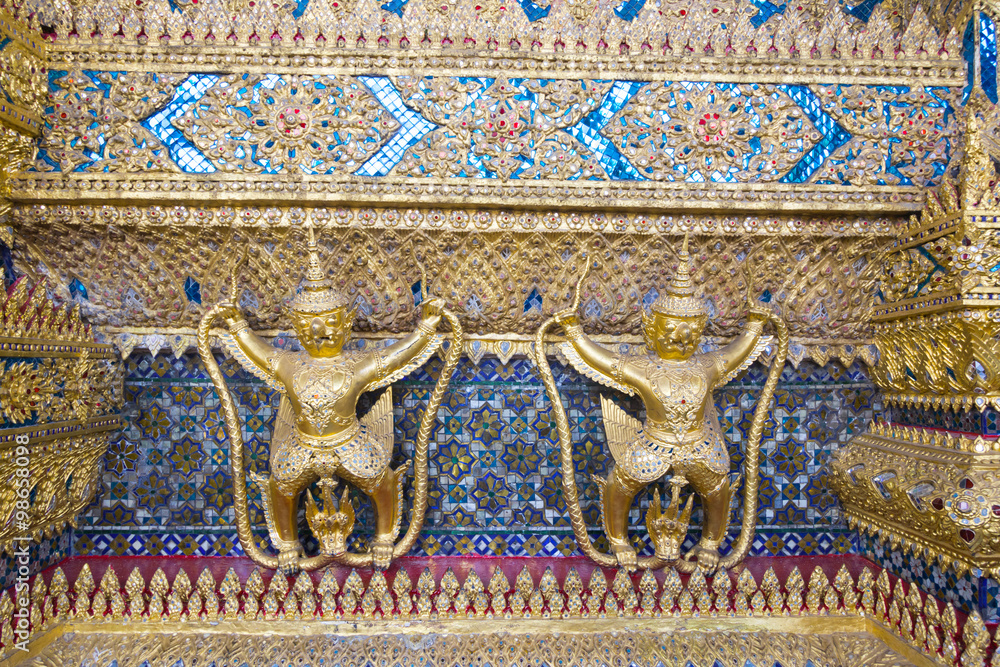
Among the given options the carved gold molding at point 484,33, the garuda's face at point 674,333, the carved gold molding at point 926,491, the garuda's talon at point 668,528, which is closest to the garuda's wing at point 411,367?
the garuda's face at point 674,333

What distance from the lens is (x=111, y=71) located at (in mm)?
2891

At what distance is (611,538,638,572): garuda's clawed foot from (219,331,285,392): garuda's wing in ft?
5.85

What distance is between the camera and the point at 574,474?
3.08 meters

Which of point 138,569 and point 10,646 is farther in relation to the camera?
point 138,569

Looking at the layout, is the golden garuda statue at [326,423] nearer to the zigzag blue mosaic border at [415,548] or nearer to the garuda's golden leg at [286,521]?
the garuda's golden leg at [286,521]

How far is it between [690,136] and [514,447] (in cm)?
→ 181

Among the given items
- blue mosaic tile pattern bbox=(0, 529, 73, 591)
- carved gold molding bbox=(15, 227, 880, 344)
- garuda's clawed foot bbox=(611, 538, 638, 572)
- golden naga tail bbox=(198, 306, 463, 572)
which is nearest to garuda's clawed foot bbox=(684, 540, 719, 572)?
garuda's clawed foot bbox=(611, 538, 638, 572)

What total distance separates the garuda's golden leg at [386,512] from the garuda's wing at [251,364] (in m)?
0.64

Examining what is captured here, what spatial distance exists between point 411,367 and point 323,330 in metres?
0.46

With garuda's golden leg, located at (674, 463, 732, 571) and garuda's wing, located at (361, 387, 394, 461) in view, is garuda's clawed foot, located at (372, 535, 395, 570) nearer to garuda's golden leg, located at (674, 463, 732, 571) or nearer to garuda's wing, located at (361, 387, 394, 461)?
garuda's wing, located at (361, 387, 394, 461)

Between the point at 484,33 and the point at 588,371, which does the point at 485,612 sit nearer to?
the point at 588,371

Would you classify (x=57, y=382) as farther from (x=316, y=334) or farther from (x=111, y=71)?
(x=111, y=71)

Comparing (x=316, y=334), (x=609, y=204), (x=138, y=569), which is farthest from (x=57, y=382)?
(x=609, y=204)

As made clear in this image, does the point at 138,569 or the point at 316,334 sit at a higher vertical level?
the point at 316,334
